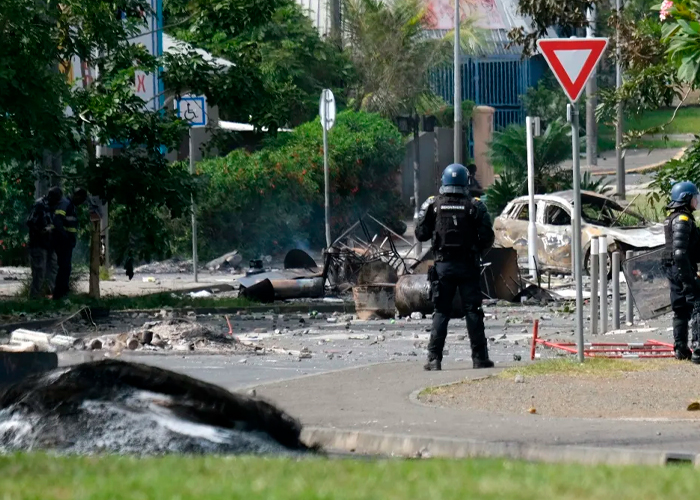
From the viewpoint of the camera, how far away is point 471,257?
12641 millimetres

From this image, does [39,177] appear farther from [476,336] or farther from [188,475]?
[188,475]

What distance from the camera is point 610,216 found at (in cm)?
2716

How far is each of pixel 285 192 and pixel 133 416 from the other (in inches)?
918

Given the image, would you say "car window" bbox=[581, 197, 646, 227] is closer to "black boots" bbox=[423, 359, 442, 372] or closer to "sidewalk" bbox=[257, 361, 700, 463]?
"black boots" bbox=[423, 359, 442, 372]

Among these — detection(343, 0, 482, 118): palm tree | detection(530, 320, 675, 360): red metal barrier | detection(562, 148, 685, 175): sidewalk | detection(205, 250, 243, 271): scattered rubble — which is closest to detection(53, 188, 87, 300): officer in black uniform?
detection(205, 250, 243, 271): scattered rubble

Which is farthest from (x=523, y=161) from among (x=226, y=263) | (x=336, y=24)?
(x=336, y=24)

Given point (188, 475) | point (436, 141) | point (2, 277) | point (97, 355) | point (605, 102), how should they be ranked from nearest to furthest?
1. point (188, 475)
2. point (97, 355)
3. point (605, 102)
4. point (2, 277)
5. point (436, 141)

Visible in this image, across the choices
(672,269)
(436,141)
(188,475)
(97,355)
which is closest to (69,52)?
(97,355)

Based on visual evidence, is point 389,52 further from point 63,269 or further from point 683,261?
point 683,261

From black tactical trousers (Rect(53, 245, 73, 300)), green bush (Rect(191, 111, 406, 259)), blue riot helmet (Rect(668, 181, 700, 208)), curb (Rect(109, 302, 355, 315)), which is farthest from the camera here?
green bush (Rect(191, 111, 406, 259))

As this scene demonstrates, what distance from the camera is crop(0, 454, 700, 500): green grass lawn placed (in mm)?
5465

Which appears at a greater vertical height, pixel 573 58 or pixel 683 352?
pixel 573 58

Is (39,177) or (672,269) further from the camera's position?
(39,177)

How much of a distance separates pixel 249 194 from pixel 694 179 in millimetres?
13740
